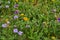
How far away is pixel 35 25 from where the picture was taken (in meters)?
3.07

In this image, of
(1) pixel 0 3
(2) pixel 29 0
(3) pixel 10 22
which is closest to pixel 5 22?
(3) pixel 10 22

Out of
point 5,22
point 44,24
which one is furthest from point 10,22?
point 44,24

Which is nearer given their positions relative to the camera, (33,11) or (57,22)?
(57,22)

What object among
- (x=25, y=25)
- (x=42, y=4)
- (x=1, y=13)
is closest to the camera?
(x=25, y=25)

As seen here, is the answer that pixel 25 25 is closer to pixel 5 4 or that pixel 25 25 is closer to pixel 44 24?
pixel 44 24

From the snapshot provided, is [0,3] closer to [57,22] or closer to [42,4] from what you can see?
[42,4]

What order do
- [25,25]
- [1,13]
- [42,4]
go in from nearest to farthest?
[25,25]
[1,13]
[42,4]

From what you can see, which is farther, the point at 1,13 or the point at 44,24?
the point at 1,13

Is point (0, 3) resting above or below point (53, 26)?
above

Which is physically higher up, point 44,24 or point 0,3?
point 0,3

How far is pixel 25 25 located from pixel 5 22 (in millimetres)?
309

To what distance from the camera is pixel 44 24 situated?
3.09 meters

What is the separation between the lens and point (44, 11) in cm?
342

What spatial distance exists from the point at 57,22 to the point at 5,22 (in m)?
0.79
